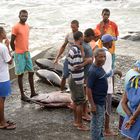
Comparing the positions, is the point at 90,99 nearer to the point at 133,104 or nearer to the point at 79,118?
the point at 133,104

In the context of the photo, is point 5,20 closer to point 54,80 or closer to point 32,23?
point 32,23

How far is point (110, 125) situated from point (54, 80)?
105 inches

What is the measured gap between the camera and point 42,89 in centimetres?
932

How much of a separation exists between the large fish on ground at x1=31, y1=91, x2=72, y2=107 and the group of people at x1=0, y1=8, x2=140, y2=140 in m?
0.43

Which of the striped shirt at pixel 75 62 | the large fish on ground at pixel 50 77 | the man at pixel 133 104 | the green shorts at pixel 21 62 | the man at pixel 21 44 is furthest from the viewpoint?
the large fish on ground at pixel 50 77

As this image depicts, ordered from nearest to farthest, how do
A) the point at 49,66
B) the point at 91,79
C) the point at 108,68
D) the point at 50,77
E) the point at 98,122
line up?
the point at 91,79 → the point at 98,122 → the point at 108,68 → the point at 50,77 → the point at 49,66

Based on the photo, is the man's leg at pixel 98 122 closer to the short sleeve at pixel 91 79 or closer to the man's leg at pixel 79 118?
the short sleeve at pixel 91 79

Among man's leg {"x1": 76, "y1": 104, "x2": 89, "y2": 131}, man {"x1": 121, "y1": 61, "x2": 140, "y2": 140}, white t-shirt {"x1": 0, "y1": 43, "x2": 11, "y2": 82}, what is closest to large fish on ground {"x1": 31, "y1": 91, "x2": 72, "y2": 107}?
man's leg {"x1": 76, "y1": 104, "x2": 89, "y2": 131}

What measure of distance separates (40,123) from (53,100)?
85 cm

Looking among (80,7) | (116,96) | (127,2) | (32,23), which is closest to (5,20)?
(32,23)

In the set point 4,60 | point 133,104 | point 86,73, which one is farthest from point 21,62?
point 133,104

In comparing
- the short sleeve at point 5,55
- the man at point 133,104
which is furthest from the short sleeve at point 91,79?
the short sleeve at point 5,55

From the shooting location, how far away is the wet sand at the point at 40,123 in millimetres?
6727

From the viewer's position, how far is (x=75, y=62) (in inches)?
264
